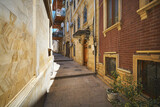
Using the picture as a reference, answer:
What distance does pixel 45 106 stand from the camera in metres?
2.71

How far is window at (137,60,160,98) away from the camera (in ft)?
7.41

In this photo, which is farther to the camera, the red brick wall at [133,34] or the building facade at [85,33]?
the building facade at [85,33]

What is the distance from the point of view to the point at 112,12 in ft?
14.5

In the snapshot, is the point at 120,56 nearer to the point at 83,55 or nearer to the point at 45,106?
the point at 45,106

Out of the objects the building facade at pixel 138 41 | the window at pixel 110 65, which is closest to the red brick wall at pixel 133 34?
the building facade at pixel 138 41

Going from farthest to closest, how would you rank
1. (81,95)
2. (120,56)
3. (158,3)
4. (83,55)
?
(83,55)
(120,56)
(81,95)
(158,3)

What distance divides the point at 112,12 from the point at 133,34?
2233mm

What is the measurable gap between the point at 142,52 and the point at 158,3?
146cm

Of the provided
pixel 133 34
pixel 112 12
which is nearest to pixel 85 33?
pixel 112 12

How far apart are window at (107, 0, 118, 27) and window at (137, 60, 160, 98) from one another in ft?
9.09

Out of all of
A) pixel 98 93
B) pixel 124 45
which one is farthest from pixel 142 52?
pixel 98 93

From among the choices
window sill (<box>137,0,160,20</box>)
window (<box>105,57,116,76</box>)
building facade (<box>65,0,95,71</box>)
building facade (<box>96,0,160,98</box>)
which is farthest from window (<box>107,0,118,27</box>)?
window (<box>105,57,116,76</box>)

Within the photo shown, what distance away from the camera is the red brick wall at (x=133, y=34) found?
2.27 metres

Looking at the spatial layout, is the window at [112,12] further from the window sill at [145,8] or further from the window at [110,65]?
the window at [110,65]
